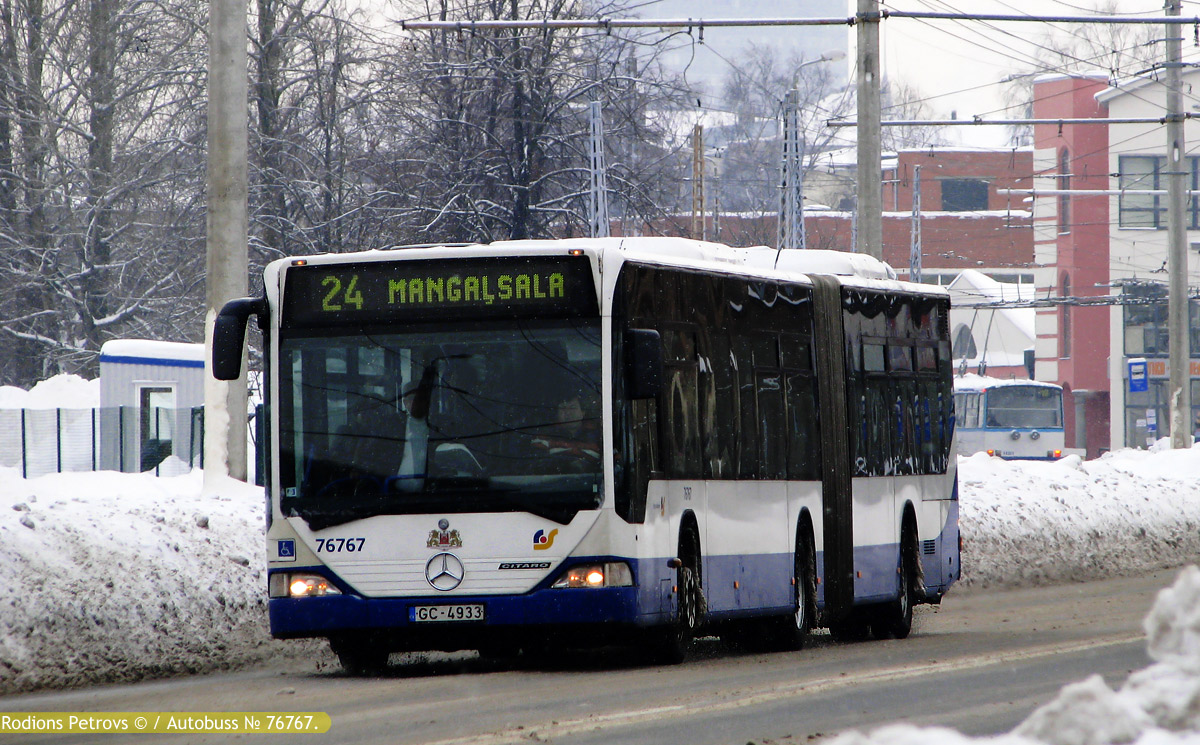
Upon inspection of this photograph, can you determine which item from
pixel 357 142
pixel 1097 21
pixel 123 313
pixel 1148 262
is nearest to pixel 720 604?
pixel 1097 21

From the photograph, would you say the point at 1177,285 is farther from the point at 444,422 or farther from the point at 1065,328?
the point at 1065,328

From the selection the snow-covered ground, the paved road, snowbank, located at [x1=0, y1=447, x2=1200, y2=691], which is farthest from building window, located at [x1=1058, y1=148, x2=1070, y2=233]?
the paved road

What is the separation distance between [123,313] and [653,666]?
33.5 m

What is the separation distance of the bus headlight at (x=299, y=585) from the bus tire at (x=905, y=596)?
609 cm

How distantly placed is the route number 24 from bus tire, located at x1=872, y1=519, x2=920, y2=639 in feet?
20.6

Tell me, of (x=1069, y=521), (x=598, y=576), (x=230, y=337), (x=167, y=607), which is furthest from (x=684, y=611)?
(x=1069, y=521)

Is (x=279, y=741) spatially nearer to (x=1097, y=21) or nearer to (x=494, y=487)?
(x=494, y=487)

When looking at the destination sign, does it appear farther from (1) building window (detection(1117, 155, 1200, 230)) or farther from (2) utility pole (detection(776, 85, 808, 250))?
(1) building window (detection(1117, 155, 1200, 230))

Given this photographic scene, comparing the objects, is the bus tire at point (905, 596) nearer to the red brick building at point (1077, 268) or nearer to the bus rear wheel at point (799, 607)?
the bus rear wheel at point (799, 607)

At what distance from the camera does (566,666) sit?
11891 mm

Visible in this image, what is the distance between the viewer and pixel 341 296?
11539mm

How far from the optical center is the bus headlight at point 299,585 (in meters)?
11.3

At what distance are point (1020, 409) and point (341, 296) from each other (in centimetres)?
4681

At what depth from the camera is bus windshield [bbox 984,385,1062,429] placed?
5619 cm
